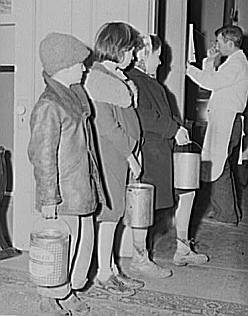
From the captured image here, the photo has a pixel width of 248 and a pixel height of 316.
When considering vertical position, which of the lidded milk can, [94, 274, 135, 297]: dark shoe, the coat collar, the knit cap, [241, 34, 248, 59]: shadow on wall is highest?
[241, 34, 248, 59]: shadow on wall

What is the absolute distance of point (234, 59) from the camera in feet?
3.68

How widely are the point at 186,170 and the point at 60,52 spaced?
30 cm

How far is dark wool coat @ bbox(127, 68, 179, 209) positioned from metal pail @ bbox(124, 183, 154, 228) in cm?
1

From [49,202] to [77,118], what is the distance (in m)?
0.12

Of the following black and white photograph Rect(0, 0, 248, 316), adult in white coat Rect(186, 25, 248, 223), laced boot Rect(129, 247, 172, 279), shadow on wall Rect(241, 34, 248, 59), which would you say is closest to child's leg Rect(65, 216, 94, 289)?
black and white photograph Rect(0, 0, 248, 316)

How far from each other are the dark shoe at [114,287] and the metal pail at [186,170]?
18cm

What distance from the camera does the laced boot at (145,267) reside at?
1.17m

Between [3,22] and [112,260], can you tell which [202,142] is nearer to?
[112,260]

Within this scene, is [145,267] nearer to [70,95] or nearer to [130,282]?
[130,282]

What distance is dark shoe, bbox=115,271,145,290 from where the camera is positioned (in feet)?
3.78

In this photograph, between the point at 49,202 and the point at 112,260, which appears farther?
the point at 112,260

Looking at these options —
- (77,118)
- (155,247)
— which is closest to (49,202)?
(77,118)

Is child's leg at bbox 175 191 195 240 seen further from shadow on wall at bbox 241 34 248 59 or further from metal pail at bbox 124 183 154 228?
shadow on wall at bbox 241 34 248 59

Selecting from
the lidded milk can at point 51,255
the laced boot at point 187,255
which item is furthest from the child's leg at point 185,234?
the lidded milk can at point 51,255
